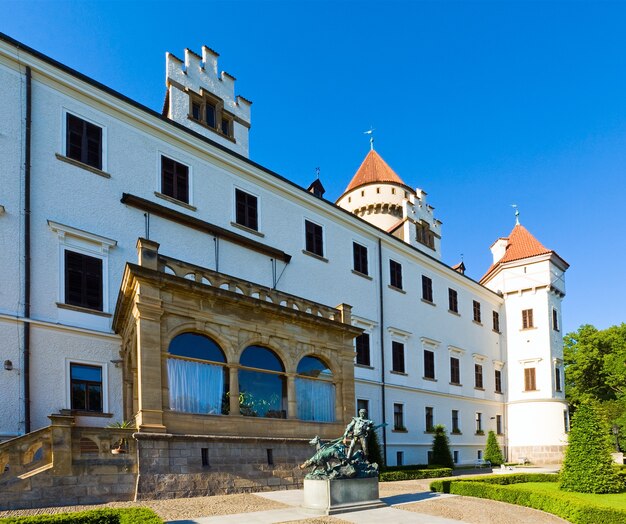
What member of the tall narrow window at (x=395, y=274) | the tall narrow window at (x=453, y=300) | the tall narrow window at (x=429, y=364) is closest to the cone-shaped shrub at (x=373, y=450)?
the tall narrow window at (x=429, y=364)

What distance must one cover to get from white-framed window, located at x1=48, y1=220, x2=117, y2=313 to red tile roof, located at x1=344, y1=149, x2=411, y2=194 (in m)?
28.5

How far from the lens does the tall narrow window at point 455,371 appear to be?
38219mm

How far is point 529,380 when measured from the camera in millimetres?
43594

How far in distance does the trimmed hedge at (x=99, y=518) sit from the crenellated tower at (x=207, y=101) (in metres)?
17.0

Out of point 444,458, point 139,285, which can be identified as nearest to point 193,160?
point 139,285

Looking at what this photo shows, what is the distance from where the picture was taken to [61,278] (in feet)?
60.6

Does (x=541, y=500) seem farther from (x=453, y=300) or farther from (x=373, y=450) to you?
(x=453, y=300)

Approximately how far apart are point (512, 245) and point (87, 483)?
4083cm

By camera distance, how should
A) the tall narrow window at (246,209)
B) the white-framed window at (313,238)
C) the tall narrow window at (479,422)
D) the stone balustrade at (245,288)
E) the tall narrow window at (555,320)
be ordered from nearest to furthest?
1. the stone balustrade at (245,288)
2. the tall narrow window at (246,209)
3. the white-framed window at (313,238)
4. the tall narrow window at (479,422)
5. the tall narrow window at (555,320)

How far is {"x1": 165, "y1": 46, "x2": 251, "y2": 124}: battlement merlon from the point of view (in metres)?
25.2

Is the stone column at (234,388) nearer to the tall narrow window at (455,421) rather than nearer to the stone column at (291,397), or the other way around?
the stone column at (291,397)

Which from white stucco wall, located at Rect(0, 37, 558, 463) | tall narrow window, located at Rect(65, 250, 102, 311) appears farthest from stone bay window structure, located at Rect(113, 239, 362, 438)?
white stucco wall, located at Rect(0, 37, 558, 463)

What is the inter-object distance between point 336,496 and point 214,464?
3.60 meters

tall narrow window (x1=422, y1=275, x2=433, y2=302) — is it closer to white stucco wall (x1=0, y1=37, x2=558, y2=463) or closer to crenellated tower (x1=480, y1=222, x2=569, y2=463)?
white stucco wall (x1=0, y1=37, x2=558, y2=463)
